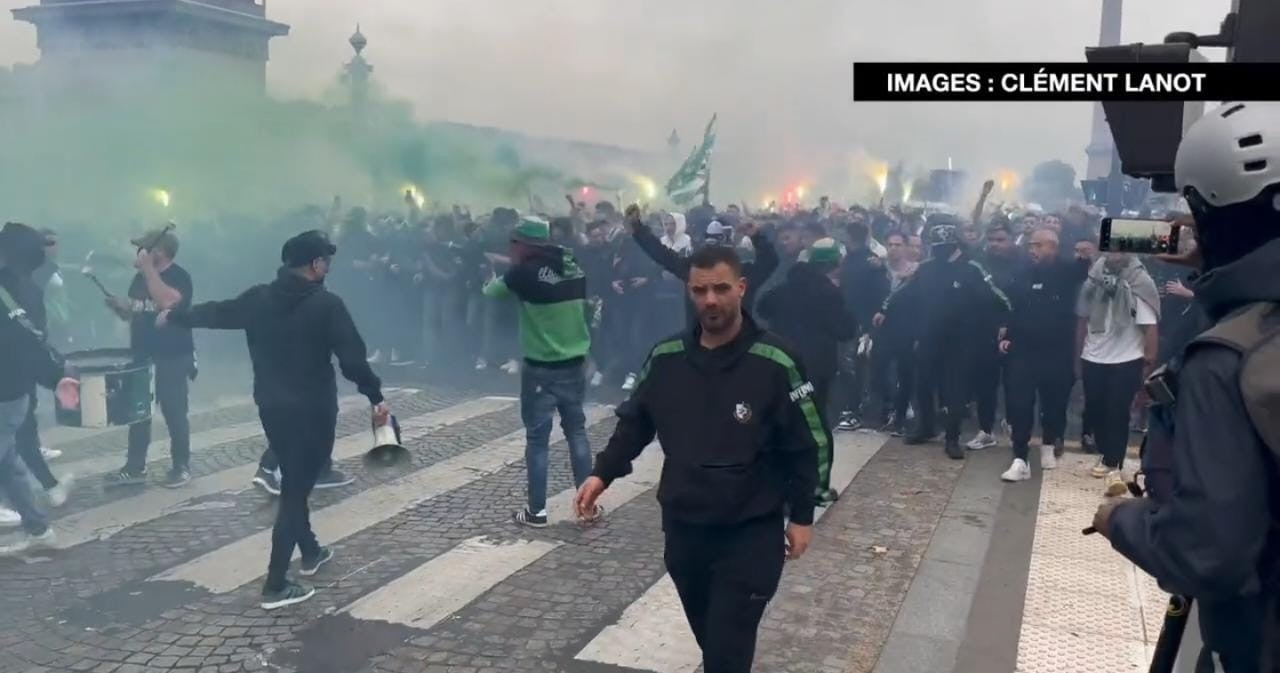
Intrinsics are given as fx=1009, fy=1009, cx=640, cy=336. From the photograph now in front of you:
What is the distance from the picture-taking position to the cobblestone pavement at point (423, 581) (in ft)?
13.8

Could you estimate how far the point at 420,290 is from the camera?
12.3 metres

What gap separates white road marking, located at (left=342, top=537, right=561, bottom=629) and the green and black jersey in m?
1.13

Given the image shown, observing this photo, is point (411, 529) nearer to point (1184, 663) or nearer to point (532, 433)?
point (532, 433)

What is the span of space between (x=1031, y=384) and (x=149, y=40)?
13.5 metres

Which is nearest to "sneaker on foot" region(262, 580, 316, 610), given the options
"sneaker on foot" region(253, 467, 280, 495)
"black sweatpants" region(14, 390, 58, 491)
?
"sneaker on foot" region(253, 467, 280, 495)

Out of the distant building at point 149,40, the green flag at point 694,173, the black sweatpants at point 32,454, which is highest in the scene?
the distant building at point 149,40

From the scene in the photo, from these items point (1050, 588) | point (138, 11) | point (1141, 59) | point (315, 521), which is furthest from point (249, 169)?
point (1141, 59)

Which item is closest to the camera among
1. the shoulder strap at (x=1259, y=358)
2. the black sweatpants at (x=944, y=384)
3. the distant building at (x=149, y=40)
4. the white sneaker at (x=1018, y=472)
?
the shoulder strap at (x=1259, y=358)

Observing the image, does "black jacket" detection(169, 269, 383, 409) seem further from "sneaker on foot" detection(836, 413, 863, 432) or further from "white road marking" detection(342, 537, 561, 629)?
"sneaker on foot" detection(836, 413, 863, 432)

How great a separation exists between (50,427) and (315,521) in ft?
13.3

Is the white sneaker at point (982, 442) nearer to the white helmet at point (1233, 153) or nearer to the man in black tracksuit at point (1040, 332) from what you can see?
the man in black tracksuit at point (1040, 332)

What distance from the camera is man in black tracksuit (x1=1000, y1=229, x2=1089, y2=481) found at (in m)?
7.30

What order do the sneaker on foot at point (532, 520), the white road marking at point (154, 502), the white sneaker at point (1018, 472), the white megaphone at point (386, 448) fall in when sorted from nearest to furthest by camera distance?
the white megaphone at point (386, 448), the white road marking at point (154, 502), the sneaker on foot at point (532, 520), the white sneaker at point (1018, 472)

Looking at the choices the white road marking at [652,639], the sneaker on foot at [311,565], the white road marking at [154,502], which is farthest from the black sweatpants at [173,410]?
the white road marking at [652,639]
